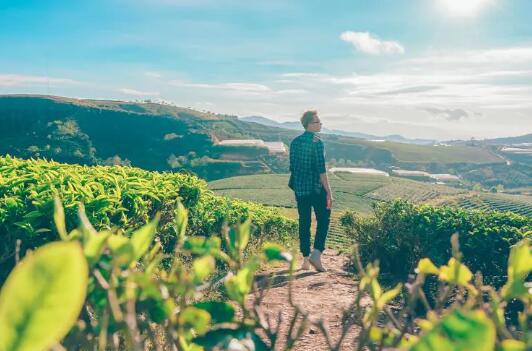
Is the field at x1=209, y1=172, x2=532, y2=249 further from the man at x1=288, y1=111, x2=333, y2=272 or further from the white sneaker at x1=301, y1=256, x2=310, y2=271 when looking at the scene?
the man at x1=288, y1=111, x2=333, y2=272

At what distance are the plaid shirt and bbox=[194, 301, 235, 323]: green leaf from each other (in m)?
5.97

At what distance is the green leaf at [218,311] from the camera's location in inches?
37.5

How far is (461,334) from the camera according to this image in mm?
512

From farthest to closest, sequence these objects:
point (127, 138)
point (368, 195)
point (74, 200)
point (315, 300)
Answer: point (127, 138) < point (368, 195) < point (315, 300) < point (74, 200)

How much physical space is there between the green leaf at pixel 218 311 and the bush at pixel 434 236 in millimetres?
5753

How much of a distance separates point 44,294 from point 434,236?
730 cm

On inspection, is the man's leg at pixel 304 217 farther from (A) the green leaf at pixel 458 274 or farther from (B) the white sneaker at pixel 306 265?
(A) the green leaf at pixel 458 274

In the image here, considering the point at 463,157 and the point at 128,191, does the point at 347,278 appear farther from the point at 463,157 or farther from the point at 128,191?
the point at 463,157

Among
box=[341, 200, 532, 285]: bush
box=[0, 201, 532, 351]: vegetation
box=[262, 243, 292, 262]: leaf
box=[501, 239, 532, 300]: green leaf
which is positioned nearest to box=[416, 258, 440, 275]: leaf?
box=[0, 201, 532, 351]: vegetation

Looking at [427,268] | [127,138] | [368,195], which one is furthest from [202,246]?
[127,138]

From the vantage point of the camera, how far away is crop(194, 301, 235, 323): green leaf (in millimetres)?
952

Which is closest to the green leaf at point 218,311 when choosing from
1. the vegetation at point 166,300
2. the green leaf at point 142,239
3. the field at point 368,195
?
the vegetation at point 166,300

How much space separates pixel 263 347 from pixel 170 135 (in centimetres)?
12113

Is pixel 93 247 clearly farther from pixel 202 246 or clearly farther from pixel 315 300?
pixel 315 300
